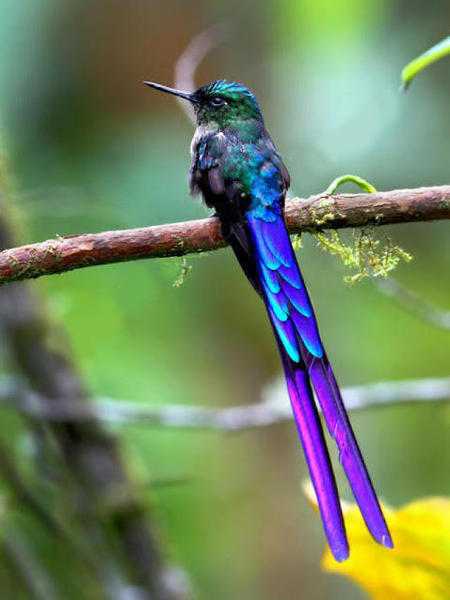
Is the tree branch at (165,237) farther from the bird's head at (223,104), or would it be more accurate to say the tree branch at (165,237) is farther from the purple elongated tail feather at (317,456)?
the bird's head at (223,104)

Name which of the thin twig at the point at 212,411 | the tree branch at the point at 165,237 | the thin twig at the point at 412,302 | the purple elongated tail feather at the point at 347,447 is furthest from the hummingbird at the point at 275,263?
the thin twig at the point at 212,411

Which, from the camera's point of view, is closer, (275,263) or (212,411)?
(275,263)

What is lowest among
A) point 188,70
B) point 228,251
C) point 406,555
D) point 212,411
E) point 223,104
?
point 406,555

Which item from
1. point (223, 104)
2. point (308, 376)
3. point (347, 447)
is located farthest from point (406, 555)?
point (223, 104)

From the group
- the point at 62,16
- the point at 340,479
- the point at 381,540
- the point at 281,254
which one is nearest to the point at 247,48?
the point at 62,16

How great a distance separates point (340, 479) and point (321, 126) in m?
1.56

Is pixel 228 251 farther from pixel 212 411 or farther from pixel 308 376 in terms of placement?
pixel 308 376

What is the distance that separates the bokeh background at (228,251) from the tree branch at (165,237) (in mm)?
1975

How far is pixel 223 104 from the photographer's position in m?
2.73

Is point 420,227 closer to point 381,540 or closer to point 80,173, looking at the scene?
point 80,173

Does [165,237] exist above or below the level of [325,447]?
above

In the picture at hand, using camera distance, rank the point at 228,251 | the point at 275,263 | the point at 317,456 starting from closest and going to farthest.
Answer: the point at 317,456, the point at 275,263, the point at 228,251

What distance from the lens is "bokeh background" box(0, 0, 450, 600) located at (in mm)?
4418

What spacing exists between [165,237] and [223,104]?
2.75ft
